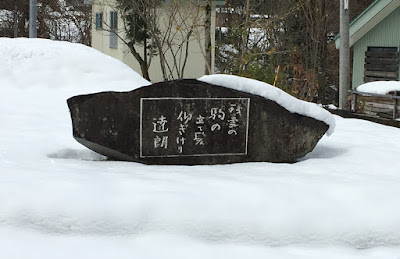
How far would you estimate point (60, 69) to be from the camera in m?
12.0

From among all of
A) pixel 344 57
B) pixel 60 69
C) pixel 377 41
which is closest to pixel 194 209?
pixel 60 69

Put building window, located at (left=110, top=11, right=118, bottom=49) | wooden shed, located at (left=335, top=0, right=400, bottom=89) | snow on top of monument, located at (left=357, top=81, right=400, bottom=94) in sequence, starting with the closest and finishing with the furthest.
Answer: snow on top of monument, located at (left=357, top=81, right=400, bottom=94), wooden shed, located at (left=335, top=0, right=400, bottom=89), building window, located at (left=110, top=11, right=118, bottom=49)

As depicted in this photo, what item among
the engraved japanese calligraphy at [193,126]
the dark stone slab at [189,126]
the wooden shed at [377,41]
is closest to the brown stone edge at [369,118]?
the wooden shed at [377,41]

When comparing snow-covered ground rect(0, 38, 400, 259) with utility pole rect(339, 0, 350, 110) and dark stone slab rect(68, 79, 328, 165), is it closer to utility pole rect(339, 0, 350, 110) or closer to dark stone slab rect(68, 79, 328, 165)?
dark stone slab rect(68, 79, 328, 165)

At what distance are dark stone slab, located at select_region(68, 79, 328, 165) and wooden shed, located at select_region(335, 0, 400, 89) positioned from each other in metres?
10.5

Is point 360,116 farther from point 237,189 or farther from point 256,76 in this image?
point 237,189

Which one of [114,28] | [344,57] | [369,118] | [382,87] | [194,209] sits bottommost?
[194,209]

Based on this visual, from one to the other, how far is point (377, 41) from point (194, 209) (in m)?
14.5

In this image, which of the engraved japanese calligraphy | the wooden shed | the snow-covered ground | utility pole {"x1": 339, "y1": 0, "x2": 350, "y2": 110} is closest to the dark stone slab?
the engraved japanese calligraphy

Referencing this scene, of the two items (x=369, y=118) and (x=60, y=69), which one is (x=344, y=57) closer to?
(x=369, y=118)

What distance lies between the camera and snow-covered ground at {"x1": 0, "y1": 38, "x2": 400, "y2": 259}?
15.5ft

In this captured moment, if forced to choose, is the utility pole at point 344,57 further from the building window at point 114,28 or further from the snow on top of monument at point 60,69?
the building window at point 114,28

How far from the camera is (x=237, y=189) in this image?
5.51 metres

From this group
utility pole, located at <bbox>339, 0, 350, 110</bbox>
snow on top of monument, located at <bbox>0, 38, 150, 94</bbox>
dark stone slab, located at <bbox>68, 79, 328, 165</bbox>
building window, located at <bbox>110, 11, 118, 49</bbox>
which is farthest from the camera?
building window, located at <bbox>110, 11, 118, 49</bbox>
